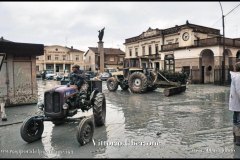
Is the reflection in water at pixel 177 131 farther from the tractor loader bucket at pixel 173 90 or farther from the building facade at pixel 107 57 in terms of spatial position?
the building facade at pixel 107 57

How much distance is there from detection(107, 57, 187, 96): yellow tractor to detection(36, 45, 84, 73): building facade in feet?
165

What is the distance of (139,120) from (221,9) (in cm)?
1921

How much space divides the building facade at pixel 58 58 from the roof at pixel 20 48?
56859 mm

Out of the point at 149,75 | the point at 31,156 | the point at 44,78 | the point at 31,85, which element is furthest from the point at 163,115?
the point at 44,78

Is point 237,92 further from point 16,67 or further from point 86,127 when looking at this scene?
point 16,67

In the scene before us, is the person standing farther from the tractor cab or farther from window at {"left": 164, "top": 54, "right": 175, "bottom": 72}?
window at {"left": 164, "top": 54, "right": 175, "bottom": 72}

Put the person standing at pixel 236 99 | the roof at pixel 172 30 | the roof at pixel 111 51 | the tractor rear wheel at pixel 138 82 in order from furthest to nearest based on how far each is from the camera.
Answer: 1. the roof at pixel 111 51
2. the roof at pixel 172 30
3. the tractor rear wheel at pixel 138 82
4. the person standing at pixel 236 99

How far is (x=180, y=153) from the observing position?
5.71 metres

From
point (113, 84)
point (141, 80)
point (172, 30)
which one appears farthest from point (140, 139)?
point (172, 30)

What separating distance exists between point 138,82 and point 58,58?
5703 cm

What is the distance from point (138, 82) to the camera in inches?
747

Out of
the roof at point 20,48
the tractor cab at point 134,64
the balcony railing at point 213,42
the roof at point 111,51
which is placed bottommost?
the tractor cab at point 134,64

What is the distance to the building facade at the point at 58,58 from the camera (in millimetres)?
70312

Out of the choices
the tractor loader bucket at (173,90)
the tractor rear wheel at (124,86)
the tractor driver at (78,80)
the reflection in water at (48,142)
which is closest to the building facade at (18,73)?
the reflection in water at (48,142)
